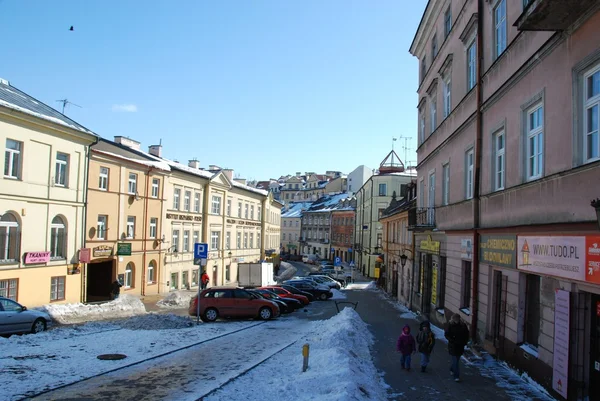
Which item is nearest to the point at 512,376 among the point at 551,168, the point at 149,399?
the point at 551,168

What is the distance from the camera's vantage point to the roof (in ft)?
76.6

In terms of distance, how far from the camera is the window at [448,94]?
2095 centimetres

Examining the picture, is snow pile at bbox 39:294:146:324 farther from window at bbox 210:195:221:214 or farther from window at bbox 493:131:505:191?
window at bbox 493:131:505:191

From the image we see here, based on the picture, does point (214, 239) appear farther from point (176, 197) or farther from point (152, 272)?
point (152, 272)

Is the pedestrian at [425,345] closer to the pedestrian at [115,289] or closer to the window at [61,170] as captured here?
the window at [61,170]

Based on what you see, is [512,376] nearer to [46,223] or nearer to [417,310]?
[417,310]

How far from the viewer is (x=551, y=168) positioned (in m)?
10.4

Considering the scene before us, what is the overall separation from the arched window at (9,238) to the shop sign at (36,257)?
0.50m

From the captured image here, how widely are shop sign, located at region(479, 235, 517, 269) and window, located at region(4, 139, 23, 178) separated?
66.9 feet

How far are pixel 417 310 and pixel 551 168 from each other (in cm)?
1878

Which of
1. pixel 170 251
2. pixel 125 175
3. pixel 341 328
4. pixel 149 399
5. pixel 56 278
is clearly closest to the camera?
pixel 149 399

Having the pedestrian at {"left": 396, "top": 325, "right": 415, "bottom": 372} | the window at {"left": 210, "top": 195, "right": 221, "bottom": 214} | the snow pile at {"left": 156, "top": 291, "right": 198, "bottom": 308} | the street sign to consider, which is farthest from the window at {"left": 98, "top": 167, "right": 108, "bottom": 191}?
the pedestrian at {"left": 396, "top": 325, "right": 415, "bottom": 372}

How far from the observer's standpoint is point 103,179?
3058cm

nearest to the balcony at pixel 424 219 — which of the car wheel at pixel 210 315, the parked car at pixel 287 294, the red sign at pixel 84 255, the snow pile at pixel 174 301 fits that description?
the parked car at pixel 287 294
